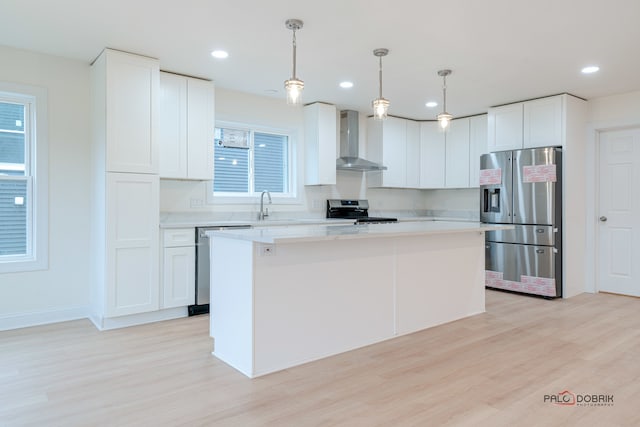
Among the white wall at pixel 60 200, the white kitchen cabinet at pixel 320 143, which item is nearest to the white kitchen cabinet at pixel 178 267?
the white wall at pixel 60 200

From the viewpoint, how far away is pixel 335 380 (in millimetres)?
2596

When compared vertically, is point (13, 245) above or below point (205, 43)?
below

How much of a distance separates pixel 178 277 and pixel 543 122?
15.2 feet

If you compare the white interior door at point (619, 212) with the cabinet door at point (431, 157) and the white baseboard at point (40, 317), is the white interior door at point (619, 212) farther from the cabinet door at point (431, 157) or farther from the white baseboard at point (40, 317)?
the white baseboard at point (40, 317)

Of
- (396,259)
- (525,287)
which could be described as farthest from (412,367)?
(525,287)

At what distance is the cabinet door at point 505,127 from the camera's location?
5.38 metres

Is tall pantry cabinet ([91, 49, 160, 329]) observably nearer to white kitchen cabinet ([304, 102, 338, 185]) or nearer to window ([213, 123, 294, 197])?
window ([213, 123, 294, 197])

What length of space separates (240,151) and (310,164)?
954 mm

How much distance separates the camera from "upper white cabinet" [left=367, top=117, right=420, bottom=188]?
20.6 ft

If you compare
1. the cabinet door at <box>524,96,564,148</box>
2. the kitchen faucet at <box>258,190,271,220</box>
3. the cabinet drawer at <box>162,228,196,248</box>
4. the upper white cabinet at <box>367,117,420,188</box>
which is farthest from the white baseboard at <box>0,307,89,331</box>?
the cabinet door at <box>524,96,564,148</box>

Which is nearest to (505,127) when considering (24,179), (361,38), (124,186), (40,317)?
(361,38)

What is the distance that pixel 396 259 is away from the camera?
345cm

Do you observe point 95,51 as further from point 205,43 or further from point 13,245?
point 13,245

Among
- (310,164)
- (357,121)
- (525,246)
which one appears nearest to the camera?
(525,246)
